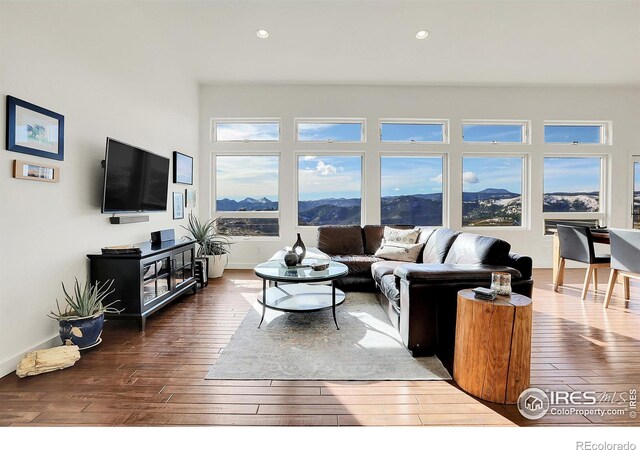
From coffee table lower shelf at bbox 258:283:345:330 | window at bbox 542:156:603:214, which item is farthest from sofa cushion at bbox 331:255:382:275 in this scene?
window at bbox 542:156:603:214

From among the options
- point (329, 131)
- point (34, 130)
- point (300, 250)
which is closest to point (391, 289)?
point (300, 250)

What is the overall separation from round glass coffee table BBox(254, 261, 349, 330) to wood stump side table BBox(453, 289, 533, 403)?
1248 mm

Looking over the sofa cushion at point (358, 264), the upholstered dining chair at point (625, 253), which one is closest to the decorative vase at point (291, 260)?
the sofa cushion at point (358, 264)

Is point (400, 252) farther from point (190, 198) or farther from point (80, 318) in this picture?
point (190, 198)

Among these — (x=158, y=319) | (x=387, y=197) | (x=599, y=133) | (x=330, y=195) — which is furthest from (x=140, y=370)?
(x=599, y=133)

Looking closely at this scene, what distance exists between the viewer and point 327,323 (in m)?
2.90

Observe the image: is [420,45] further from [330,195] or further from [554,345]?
[554,345]

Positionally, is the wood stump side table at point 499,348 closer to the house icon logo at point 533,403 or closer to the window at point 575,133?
the house icon logo at point 533,403

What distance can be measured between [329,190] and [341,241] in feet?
4.63

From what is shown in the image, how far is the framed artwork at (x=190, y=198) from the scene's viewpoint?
4914 millimetres

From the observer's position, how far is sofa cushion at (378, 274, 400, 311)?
2.61 metres

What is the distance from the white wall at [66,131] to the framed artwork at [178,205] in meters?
0.80

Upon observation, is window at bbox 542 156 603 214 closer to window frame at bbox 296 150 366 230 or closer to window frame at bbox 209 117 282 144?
window frame at bbox 296 150 366 230
